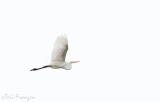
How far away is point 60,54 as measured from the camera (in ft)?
42.7

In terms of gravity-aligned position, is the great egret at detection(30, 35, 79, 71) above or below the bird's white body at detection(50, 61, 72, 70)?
above

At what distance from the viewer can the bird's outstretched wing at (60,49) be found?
42.4 ft

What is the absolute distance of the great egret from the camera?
42.5 feet

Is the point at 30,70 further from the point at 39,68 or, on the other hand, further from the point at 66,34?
the point at 66,34

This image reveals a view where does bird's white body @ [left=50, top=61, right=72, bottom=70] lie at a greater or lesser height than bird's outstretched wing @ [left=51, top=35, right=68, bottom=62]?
lesser

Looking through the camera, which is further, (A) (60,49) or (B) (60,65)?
(B) (60,65)

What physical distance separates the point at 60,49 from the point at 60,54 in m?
0.12

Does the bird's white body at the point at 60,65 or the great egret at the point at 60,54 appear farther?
the bird's white body at the point at 60,65

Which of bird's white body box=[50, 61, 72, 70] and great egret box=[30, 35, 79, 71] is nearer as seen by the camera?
great egret box=[30, 35, 79, 71]

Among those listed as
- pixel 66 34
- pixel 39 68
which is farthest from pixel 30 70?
pixel 66 34

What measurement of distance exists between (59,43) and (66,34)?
22 cm

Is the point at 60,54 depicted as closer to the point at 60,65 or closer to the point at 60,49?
the point at 60,49

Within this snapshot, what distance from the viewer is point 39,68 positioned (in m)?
13.4

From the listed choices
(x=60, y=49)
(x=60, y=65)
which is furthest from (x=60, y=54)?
(x=60, y=65)
